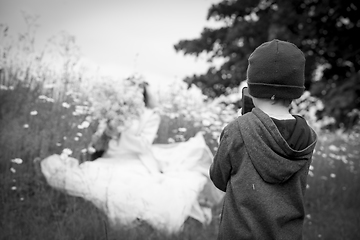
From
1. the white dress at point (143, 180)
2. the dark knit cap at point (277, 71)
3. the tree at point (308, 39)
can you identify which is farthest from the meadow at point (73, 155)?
the dark knit cap at point (277, 71)

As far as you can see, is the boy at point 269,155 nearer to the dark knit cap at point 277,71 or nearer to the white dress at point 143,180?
the dark knit cap at point 277,71

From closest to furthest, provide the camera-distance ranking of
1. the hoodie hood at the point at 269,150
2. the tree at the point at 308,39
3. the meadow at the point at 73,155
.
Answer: the hoodie hood at the point at 269,150
the meadow at the point at 73,155
the tree at the point at 308,39

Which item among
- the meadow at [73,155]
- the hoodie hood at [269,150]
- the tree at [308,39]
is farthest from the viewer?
the tree at [308,39]

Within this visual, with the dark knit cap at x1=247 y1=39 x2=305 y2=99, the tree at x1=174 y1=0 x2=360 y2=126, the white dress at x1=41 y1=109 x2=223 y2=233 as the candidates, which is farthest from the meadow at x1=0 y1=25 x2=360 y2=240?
the dark knit cap at x1=247 y1=39 x2=305 y2=99

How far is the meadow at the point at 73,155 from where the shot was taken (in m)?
2.92

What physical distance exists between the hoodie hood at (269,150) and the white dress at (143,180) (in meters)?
1.72

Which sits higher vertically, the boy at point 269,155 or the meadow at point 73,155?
the boy at point 269,155

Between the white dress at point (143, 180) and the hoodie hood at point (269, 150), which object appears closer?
the hoodie hood at point (269, 150)

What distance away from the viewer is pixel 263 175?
61.7 inches

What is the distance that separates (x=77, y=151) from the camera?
4.04m

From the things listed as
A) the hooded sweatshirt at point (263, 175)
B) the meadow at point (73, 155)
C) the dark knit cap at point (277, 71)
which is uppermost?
the dark knit cap at point (277, 71)

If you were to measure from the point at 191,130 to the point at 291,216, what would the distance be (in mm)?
3749

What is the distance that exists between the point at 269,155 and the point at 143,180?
2.13m

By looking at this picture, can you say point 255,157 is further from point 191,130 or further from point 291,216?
point 191,130
